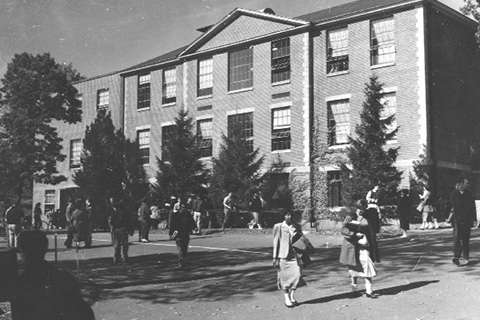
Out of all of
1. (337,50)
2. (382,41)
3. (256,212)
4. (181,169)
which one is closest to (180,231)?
(256,212)

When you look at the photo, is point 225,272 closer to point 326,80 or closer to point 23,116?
point 23,116

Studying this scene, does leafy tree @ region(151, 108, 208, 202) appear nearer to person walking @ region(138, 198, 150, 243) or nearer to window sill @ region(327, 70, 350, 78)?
window sill @ region(327, 70, 350, 78)

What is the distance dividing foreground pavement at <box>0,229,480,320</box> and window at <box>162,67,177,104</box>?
21.4m

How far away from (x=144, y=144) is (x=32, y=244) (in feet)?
121

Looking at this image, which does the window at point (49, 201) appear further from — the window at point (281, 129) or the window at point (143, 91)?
the window at point (281, 129)

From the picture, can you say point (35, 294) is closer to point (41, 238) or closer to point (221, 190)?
point (41, 238)

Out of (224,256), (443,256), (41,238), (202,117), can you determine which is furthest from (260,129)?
(41,238)

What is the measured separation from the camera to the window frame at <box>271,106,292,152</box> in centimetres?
3262

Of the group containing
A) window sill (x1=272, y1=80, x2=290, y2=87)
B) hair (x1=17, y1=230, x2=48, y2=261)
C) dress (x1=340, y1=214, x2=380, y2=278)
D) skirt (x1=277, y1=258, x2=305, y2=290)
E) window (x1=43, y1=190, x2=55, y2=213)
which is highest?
window sill (x1=272, y1=80, x2=290, y2=87)

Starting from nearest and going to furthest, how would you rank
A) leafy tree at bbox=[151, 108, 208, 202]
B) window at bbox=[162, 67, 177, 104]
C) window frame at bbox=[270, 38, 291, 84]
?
leafy tree at bbox=[151, 108, 208, 202], window frame at bbox=[270, 38, 291, 84], window at bbox=[162, 67, 177, 104]

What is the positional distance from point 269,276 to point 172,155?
19.3 metres

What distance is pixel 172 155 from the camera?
104ft

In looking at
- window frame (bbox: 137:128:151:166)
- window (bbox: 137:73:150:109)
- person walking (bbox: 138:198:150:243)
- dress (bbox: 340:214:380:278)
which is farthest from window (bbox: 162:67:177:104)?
dress (bbox: 340:214:380:278)

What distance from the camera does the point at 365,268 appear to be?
33.3 ft
